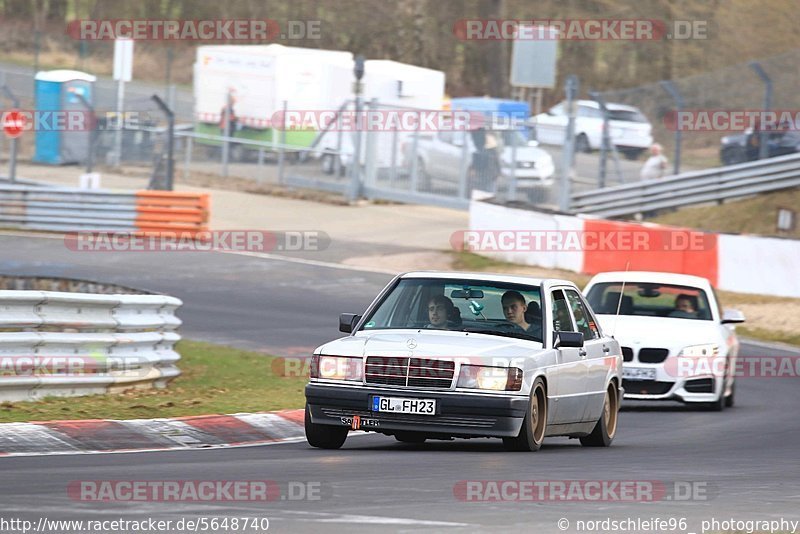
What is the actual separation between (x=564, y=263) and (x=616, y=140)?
3.60 metres

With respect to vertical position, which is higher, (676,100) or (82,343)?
(676,100)

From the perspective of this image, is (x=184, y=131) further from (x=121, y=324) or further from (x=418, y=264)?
(x=121, y=324)

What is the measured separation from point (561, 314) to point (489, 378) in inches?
56.2

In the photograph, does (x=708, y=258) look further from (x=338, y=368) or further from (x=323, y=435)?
(x=338, y=368)

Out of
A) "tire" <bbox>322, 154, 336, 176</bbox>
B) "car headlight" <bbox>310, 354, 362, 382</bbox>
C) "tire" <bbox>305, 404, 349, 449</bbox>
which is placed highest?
"tire" <bbox>322, 154, 336, 176</bbox>

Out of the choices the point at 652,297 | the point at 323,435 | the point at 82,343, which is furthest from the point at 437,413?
the point at 652,297

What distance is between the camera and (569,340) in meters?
10.3

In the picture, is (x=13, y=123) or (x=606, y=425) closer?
(x=606, y=425)

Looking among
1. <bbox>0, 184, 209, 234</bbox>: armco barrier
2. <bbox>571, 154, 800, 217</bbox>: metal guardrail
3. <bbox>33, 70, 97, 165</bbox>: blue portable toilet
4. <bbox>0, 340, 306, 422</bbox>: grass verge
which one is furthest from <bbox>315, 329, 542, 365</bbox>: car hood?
<bbox>33, 70, 97, 165</bbox>: blue portable toilet

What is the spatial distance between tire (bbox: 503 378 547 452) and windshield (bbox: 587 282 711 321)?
5463 millimetres

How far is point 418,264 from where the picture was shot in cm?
2709

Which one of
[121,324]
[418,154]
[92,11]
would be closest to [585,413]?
[121,324]

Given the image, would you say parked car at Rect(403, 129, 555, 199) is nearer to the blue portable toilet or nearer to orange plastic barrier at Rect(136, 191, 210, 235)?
orange plastic barrier at Rect(136, 191, 210, 235)

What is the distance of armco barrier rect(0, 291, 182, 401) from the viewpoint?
1141 centimetres
